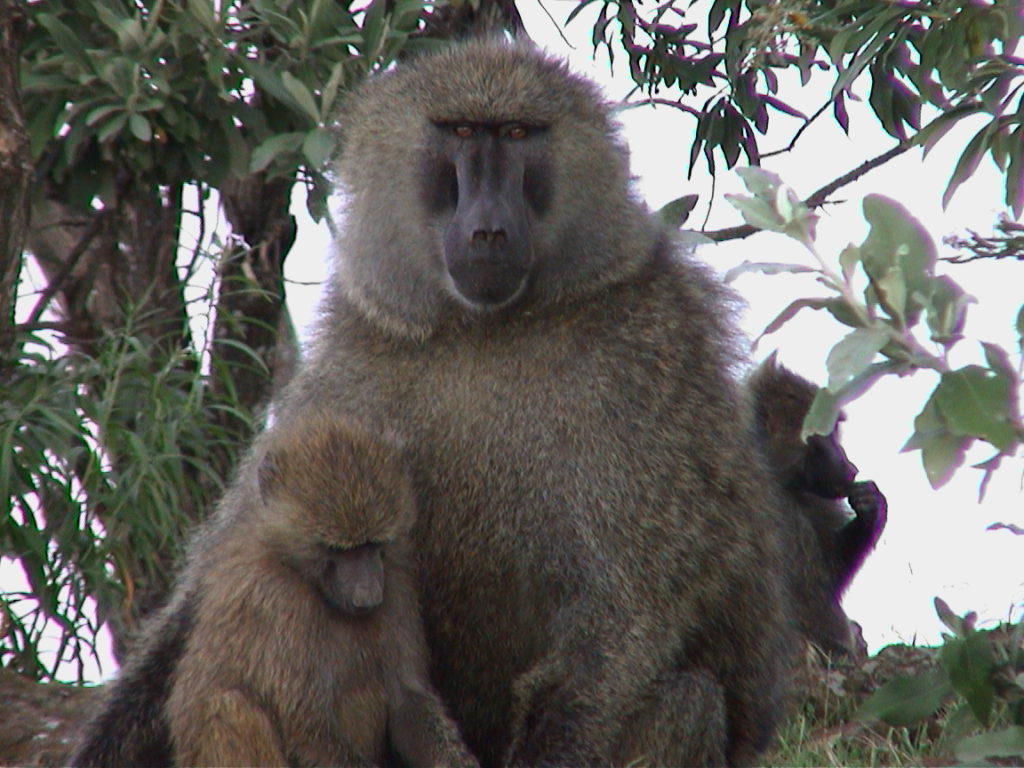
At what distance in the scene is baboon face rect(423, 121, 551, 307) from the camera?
138 inches

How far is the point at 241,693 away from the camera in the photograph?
335 centimetres

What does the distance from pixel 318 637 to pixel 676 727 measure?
790mm

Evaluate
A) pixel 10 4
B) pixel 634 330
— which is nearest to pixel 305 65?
pixel 10 4

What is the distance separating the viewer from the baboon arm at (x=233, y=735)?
3279mm

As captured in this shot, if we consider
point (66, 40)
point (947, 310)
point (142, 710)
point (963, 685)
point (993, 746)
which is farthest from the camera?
point (66, 40)

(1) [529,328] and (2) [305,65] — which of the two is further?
(2) [305,65]

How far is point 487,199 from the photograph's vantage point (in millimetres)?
3572

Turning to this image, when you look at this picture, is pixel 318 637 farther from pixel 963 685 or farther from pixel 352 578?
pixel 963 685

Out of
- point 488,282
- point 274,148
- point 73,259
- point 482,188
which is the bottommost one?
point 488,282

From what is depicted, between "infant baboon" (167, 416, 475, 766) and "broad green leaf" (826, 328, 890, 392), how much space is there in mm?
1259

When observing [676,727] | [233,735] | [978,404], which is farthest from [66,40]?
[978,404]

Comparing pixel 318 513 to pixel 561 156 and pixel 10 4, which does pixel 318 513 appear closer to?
pixel 561 156

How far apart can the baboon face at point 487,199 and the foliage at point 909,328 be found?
0.95 meters

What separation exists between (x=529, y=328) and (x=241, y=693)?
103cm
